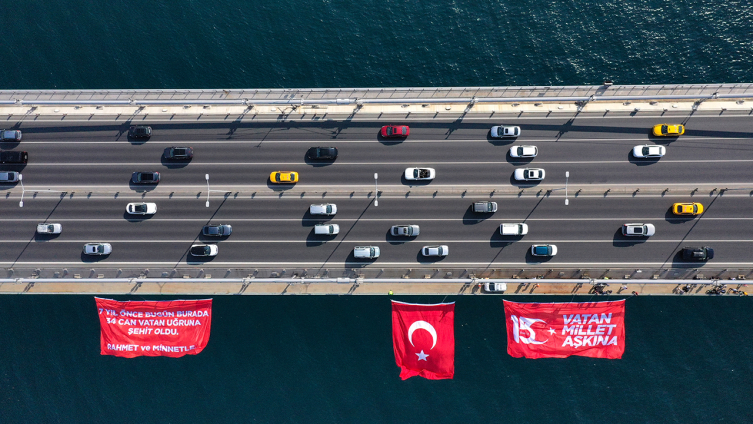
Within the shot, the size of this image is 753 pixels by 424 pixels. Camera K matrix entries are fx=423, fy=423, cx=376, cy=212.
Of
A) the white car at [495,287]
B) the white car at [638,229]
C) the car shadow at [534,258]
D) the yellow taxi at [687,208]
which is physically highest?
the yellow taxi at [687,208]

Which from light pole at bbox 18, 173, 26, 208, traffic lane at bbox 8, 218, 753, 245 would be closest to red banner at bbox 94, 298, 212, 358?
traffic lane at bbox 8, 218, 753, 245

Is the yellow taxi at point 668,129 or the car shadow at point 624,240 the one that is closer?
the yellow taxi at point 668,129

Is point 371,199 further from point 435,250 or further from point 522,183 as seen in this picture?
point 522,183

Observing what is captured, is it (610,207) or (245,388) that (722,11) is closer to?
(610,207)

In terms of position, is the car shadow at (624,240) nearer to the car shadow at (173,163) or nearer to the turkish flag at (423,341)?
the turkish flag at (423,341)

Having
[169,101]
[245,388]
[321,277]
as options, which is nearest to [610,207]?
[321,277]

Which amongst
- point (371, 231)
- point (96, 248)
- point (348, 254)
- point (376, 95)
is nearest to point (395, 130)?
point (376, 95)

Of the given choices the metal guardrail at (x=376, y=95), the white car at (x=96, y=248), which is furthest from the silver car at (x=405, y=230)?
the white car at (x=96, y=248)
